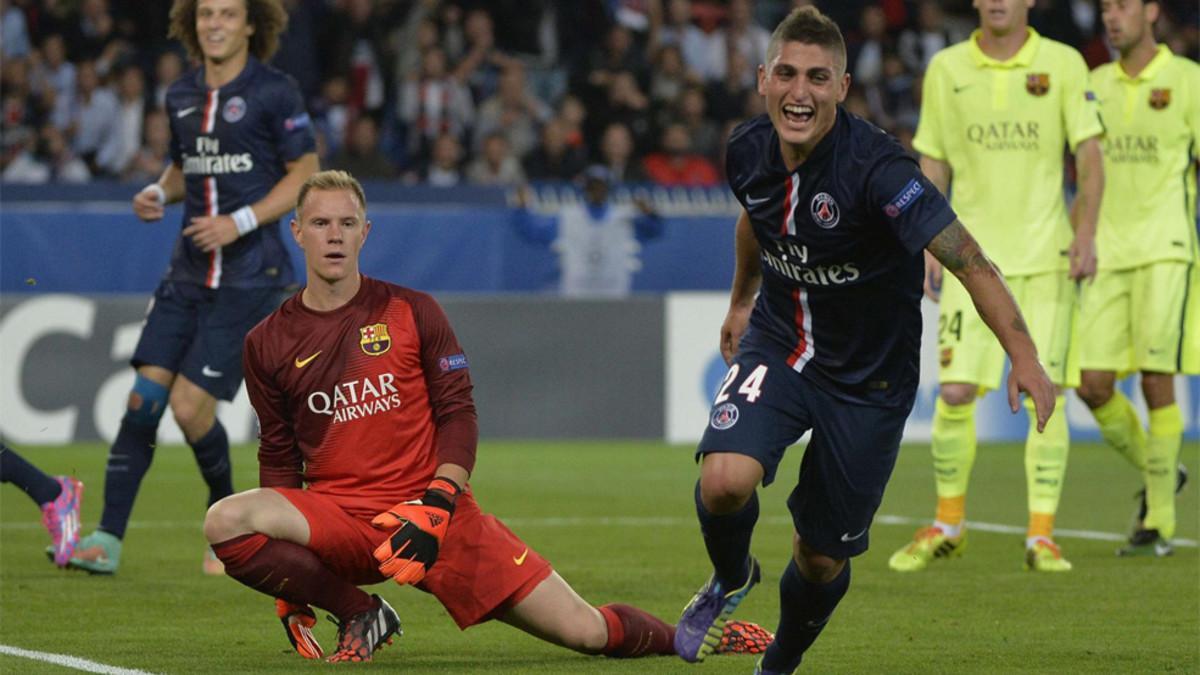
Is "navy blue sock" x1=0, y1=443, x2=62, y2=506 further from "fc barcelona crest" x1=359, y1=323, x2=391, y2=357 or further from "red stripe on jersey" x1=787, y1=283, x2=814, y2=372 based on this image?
"red stripe on jersey" x1=787, y1=283, x2=814, y2=372

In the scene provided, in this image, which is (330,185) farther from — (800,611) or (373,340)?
(800,611)

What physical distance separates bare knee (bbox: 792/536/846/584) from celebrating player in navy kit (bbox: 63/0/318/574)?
332 centimetres

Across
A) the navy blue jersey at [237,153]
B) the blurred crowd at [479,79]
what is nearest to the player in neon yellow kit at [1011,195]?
the navy blue jersey at [237,153]

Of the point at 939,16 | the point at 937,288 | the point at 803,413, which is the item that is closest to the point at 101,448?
the point at 937,288

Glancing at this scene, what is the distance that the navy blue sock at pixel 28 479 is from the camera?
8.52m

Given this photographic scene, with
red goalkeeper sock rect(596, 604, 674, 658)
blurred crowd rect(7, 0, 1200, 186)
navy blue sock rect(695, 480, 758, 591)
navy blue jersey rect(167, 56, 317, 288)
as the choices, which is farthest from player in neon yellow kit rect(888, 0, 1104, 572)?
blurred crowd rect(7, 0, 1200, 186)

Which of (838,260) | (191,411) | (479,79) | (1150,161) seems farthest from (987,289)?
(479,79)

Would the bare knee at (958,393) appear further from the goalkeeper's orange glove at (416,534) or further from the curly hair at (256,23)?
the goalkeeper's orange glove at (416,534)

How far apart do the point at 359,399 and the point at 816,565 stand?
4.79 ft

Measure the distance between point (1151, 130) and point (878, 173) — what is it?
4.68 metres

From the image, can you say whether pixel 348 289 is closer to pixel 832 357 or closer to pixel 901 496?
pixel 832 357

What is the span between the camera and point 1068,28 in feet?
70.1

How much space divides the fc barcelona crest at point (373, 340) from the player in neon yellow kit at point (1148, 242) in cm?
467

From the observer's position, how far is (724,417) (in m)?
5.83
